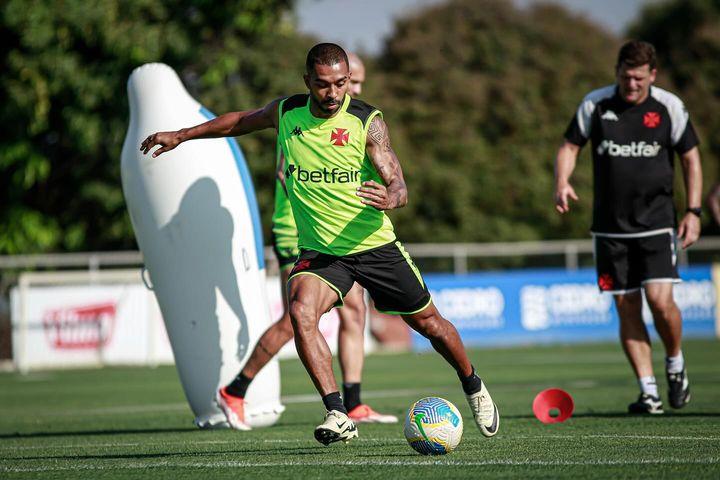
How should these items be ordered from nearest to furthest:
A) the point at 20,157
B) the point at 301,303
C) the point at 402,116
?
the point at 301,303 → the point at 20,157 → the point at 402,116

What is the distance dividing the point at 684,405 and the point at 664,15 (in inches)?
1633

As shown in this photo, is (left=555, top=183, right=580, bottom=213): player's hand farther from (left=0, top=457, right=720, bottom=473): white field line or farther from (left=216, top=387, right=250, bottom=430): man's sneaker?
(left=0, top=457, right=720, bottom=473): white field line

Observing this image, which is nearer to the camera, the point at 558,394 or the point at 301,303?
the point at 301,303

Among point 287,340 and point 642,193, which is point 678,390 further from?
point 287,340

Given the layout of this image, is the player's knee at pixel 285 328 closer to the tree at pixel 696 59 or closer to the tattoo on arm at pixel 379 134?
the tattoo on arm at pixel 379 134

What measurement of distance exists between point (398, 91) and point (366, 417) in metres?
34.6

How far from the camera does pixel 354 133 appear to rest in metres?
6.20

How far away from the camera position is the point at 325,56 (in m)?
6.02

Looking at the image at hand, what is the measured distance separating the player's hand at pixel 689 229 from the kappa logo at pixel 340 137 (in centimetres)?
297

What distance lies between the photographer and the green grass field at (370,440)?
5.22m

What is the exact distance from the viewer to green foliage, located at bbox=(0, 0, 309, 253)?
21203 mm

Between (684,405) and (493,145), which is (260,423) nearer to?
(684,405)

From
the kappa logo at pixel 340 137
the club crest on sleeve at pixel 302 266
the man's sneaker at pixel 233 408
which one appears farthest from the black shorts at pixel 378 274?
the man's sneaker at pixel 233 408

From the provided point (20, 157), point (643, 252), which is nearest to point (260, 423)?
point (643, 252)
